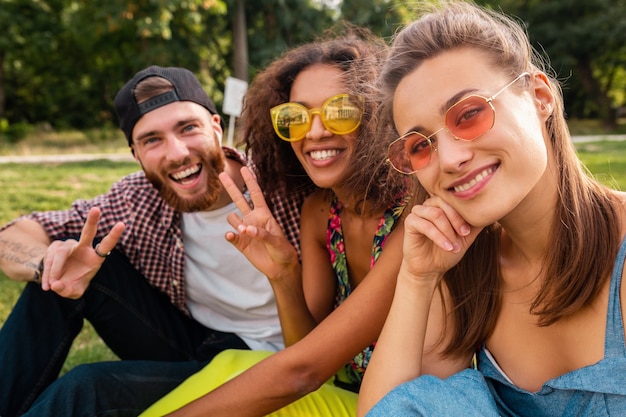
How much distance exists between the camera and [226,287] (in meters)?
3.26

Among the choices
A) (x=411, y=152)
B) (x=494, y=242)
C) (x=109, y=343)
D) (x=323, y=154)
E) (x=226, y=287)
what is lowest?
(x=109, y=343)

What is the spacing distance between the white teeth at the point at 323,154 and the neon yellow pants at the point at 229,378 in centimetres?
96

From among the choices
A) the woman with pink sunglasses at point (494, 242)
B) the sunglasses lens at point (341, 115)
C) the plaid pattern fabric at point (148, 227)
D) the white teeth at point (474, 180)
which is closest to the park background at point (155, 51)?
the plaid pattern fabric at point (148, 227)

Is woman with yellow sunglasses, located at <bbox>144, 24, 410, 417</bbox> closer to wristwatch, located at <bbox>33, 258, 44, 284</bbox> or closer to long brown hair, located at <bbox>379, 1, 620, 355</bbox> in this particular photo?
long brown hair, located at <bbox>379, 1, 620, 355</bbox>

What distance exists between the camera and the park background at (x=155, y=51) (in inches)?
746

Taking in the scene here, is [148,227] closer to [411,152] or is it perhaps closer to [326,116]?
[326,116]

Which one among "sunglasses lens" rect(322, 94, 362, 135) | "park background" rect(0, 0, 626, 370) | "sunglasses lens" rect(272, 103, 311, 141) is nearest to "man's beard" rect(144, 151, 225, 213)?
"sunglasses lens" rect(272, 103, 311, 141)

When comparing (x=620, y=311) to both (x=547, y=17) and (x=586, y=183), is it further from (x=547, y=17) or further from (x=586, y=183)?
(x=547, y=17)

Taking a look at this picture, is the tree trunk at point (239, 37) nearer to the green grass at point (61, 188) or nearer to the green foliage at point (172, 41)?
the green foliage at point (172, 41)

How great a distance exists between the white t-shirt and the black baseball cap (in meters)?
0.61

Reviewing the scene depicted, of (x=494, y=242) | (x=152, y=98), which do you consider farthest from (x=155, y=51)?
(x=494, y=242)

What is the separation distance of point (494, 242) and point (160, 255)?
180 centimetres

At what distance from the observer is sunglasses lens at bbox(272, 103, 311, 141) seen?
2703 mm

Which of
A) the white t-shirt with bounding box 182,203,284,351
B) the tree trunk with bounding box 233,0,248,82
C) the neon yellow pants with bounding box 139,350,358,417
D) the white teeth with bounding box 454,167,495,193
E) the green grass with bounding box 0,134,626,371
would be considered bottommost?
the green grass with bounding box 0,134,626,371
